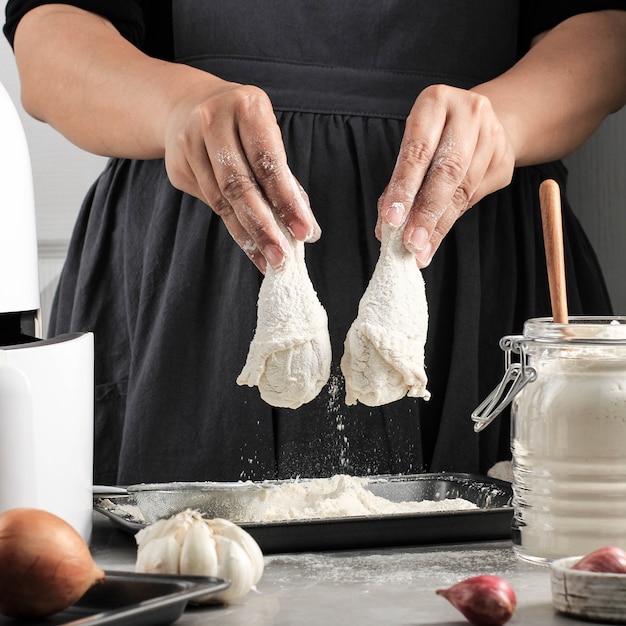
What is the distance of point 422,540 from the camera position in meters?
0.66

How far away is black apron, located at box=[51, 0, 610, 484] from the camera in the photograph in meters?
1.04

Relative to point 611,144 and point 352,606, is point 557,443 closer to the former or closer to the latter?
point 352,606

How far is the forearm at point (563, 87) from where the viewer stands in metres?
0.99

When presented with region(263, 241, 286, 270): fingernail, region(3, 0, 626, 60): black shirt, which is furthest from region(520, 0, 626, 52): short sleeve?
region(263, 241, 286, 270): fingernail

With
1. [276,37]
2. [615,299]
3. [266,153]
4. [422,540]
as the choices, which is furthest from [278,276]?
[615,299]

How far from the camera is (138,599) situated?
0.47 meters

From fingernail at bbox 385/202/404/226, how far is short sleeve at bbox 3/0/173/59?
0.48m

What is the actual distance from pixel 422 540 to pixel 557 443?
12cm

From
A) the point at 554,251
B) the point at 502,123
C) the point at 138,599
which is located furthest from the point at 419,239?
the point at 138,599

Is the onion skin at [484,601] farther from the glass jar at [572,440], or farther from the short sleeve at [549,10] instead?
the short sleeve at [549,10]

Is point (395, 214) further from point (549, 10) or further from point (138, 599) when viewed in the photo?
point (549, 10)

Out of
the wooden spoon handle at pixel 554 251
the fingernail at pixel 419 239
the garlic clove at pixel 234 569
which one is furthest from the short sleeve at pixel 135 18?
the garlic clove at pixel 234 569

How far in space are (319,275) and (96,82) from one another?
0.28m

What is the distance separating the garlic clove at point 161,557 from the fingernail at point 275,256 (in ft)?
0.82
